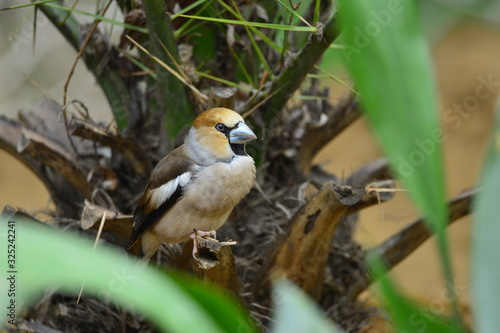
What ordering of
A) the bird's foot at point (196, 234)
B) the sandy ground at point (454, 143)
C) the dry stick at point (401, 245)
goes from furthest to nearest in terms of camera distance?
the sandy ground at point (454, 143)
the dry stick at point (401, 245)
the bird's foot at point (196, 234)

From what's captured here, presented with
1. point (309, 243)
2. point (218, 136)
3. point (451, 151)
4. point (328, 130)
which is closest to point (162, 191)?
point (218, 136)

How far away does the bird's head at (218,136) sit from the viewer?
6.50ft

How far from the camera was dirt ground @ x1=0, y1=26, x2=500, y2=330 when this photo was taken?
479cm

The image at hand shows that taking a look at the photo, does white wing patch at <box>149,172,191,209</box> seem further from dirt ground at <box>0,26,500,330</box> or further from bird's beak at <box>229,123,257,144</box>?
dirt ground at <box>0,26,500,330</box>

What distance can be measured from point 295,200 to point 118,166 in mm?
637

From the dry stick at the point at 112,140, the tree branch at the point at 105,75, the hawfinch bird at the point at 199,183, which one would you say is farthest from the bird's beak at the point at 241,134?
the tree branch at the point at 105,75

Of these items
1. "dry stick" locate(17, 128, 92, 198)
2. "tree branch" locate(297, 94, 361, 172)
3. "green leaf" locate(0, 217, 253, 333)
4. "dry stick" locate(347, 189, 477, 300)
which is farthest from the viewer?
"tree branch" locate(297, 94, 361, 172)

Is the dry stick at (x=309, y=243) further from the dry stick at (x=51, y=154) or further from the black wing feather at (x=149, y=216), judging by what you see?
the dry stick at (x=51, y=154)

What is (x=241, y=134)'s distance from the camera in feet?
6.57

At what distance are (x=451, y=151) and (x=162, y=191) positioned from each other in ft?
12.6

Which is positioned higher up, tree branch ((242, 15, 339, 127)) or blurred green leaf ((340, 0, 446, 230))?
tree branch ((242, 15, 339, 127))

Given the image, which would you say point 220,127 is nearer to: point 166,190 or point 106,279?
point 166,190

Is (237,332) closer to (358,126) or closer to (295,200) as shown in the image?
(295,200)

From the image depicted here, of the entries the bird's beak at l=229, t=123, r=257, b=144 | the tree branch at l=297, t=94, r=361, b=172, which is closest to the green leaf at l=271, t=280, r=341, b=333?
the bird's beak at l=229, t=123, r=257, b=144
